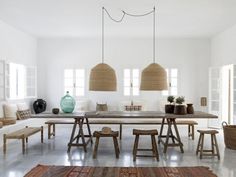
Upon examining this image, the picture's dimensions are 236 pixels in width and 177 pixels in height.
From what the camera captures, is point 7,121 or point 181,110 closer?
point 181,110

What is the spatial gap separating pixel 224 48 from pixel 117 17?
357 cm

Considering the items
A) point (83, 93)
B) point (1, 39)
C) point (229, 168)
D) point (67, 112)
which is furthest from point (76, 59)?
point (229, 168)

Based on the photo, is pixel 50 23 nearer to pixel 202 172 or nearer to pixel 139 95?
pixel 139 95

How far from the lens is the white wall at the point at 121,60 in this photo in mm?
10078

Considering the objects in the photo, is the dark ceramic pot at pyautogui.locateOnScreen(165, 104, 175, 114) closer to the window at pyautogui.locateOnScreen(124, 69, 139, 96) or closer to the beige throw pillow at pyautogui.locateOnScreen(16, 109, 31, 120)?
the window at pyautogui.locateOnScreen(124, 69, 139, 96)

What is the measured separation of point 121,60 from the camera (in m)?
10.1

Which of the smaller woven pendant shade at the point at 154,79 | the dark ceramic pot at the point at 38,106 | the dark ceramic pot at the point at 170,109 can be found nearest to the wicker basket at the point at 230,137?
the dark ceramic pot at the point at 170,109

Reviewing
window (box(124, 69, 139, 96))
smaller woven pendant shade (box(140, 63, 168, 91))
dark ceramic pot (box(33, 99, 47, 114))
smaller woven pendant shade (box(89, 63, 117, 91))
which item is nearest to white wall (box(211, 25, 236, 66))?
window (box(124, 69, 139, 96))

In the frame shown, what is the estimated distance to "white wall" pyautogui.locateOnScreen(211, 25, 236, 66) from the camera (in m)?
7.95

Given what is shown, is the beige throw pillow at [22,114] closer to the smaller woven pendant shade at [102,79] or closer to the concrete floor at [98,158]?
the concrete floor at [98,158]

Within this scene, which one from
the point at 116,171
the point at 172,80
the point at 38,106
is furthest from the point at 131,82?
the point at 116,171

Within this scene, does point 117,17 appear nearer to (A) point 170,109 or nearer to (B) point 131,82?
(A) point 170,109

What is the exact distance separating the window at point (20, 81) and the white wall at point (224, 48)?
19.4 feet

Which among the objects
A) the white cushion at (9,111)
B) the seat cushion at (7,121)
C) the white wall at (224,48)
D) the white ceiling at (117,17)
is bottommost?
the seat cushion at (7,121)
